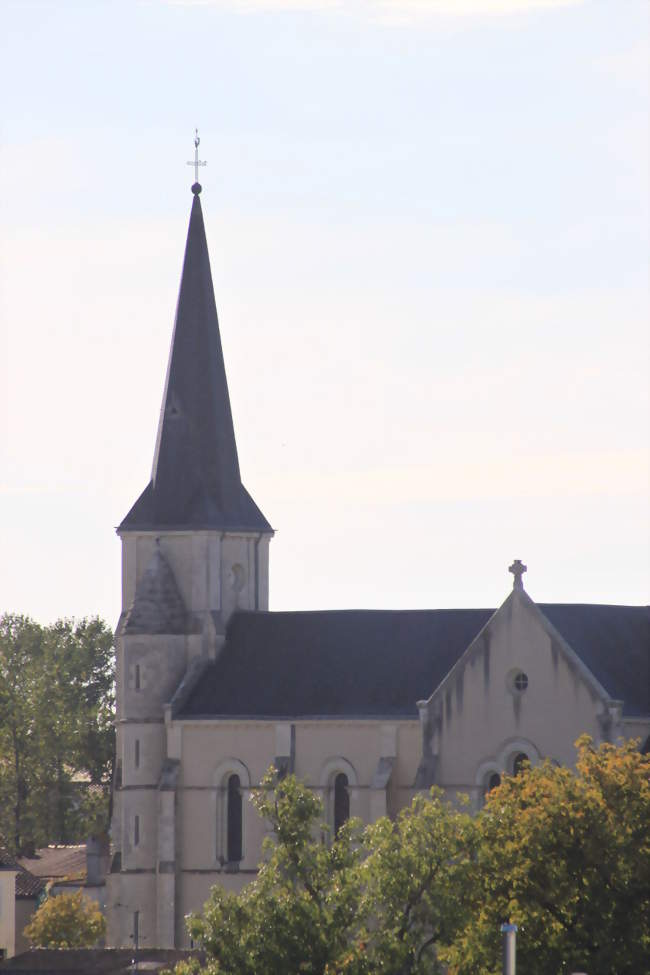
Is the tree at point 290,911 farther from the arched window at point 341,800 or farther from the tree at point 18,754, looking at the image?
the tree at point 18,754

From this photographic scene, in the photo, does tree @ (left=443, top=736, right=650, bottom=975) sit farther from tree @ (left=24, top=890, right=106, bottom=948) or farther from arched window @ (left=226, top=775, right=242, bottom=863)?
tree @ (left=24, top=890, right=106, bottom=948)

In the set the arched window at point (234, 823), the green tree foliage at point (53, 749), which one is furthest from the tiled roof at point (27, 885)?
the arched window at point (234, 823)

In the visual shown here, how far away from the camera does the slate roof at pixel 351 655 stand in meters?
92.1

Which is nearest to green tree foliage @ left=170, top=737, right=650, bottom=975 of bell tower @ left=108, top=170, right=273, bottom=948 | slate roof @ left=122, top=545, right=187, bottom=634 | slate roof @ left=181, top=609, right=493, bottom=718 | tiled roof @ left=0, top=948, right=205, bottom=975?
tiled roof @ left=0, top=948, right=205, bottom=975

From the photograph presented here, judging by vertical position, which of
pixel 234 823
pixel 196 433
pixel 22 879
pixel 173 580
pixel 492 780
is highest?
pixel 196 433

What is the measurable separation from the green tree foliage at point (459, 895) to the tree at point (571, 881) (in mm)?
24

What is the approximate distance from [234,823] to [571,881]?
2867cm

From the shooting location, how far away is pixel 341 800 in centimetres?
9375

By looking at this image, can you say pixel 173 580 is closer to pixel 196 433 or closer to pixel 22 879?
pixel 196 433

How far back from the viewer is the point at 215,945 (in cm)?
6725

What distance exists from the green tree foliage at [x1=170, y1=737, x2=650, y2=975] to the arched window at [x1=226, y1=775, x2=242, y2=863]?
2521cm

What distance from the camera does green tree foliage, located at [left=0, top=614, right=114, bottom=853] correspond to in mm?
135000

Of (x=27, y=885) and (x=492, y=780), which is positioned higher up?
(x=492, y=780)

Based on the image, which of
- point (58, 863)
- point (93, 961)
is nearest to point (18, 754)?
point (58, 863)
